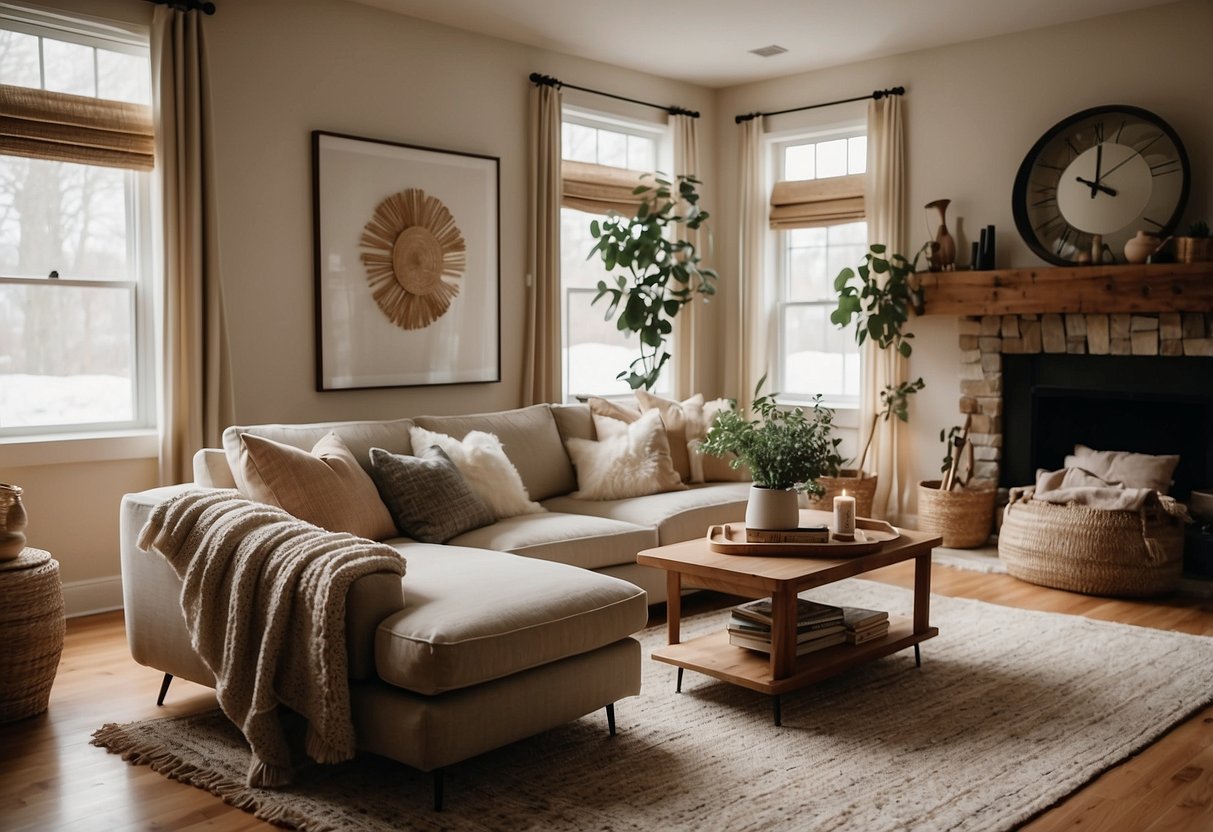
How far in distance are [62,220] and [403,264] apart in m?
1.53

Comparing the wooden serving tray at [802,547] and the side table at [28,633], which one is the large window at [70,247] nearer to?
the side table at [28,633]

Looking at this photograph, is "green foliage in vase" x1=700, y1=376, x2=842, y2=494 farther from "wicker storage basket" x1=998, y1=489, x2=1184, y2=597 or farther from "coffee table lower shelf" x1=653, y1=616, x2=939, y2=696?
"wicker storage basket" x1=998, y1=489, x2=1184, y2=597

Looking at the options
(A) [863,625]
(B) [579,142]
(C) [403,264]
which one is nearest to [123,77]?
(C) [403,264]

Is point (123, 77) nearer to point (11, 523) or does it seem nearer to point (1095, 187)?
point (11, 523)

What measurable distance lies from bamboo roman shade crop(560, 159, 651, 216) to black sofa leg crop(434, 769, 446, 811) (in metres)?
4.02

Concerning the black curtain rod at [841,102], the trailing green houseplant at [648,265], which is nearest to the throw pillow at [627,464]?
the trailing green houseplant at [648,265]

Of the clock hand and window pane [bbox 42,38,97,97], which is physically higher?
window pane [bbox 42,38,97,97]

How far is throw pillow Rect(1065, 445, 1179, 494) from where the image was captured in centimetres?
502

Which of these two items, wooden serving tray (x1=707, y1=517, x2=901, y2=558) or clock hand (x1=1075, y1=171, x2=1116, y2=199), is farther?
clock hand (x1=1075, y1=171, x2=1116, y2=199)

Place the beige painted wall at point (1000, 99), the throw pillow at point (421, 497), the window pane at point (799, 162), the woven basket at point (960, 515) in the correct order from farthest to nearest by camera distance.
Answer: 1. the window pane at point (799, 162)
2. the woven basket at point (960, 515)
3. the beige painted wall at point (1000, 99)
4. the throw pillow at point (421, 497)

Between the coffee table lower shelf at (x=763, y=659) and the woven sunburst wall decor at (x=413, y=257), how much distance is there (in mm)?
2503

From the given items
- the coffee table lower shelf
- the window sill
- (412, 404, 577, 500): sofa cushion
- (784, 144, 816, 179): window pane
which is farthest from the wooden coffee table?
(784, 144, 816, 179): window pane

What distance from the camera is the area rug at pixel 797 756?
2.55 m

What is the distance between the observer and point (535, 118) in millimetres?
5801
